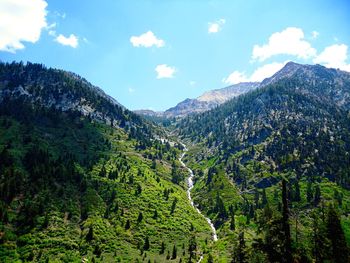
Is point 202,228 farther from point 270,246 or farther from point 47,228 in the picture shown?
point 270,246

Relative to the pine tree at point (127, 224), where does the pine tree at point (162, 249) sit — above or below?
below

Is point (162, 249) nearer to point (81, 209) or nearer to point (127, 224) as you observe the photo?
point (127, 224)

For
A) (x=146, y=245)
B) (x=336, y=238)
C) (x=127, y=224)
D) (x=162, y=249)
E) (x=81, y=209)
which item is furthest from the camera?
(x=127, y=224)

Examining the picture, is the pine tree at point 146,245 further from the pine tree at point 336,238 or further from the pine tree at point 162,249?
the pine tree at point 336,238

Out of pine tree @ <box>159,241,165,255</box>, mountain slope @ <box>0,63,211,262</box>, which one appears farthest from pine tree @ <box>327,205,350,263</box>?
pine tree @ <box>159,241,165,255</box>

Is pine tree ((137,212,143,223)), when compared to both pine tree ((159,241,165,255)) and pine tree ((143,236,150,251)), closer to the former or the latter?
pine tree ((143,236,150,251))

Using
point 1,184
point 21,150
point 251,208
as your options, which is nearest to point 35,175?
point 1,184

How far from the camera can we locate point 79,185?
493 feet

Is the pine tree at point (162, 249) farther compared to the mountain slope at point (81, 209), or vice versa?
the pine tree at point (162, 249)

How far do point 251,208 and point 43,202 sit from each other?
102223mm

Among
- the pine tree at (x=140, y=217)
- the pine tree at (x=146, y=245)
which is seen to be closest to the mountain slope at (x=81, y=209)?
the pine tree at (x=140, y=217)

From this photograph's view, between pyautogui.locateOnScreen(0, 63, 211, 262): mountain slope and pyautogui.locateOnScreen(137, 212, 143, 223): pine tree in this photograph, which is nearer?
pyautogui.locateOnScreen(0, 63, 211, 262): mountain slope

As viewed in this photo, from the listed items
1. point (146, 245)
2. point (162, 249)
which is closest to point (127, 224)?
point (146, 245)

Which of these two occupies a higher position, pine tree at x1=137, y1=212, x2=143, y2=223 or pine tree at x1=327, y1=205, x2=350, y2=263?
pine tree at x1=327, y1=205, x2=350, y2=263
